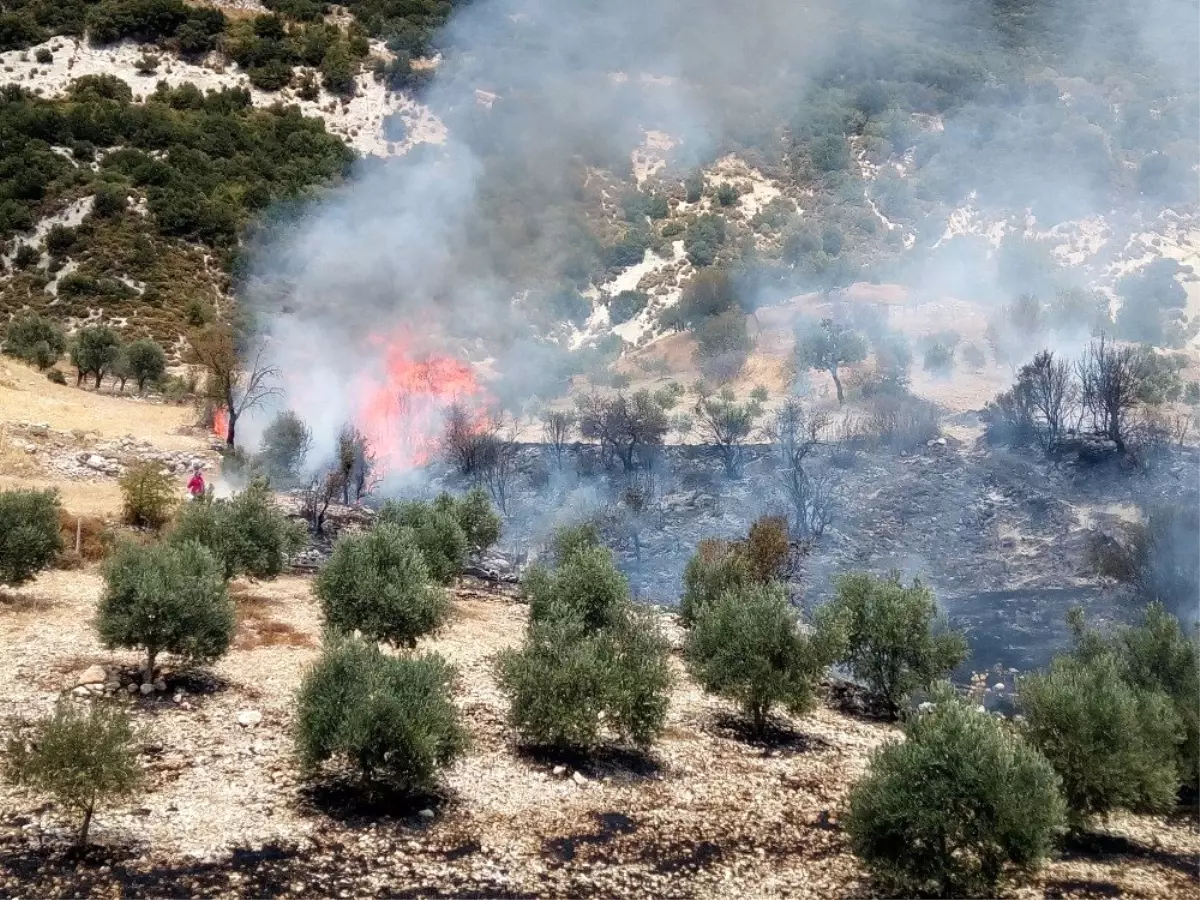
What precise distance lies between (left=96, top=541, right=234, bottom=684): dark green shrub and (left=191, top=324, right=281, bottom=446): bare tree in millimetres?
21095

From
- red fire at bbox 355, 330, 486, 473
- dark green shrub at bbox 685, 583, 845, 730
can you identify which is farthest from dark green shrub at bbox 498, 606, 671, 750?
red fire at bbox 355, 330, 486, 473

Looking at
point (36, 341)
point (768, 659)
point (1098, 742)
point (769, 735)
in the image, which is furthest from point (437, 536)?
point (36, 341)

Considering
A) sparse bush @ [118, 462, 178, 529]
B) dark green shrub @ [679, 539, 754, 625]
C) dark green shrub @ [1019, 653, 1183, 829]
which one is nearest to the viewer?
dark green shrub @ [1019, 653, 1183, 829]

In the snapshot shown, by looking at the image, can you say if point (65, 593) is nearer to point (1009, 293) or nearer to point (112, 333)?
point (112, 333)

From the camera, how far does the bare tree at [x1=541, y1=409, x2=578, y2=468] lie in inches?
1792

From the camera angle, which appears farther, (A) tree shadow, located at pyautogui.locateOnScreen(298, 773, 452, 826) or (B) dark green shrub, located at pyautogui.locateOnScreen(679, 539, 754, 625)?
(B) dark green shrub, located at pyautogui.locateOnScreen(679, 539, 754, 625)

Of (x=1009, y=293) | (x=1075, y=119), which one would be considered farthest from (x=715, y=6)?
(x=1009, y=293)

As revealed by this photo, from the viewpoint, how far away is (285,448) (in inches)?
1494

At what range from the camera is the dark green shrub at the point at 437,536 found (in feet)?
80.9

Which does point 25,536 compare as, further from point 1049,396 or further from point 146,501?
point 1049,396

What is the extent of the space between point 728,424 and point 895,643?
1027 inches

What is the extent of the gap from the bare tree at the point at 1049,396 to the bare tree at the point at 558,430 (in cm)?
2136

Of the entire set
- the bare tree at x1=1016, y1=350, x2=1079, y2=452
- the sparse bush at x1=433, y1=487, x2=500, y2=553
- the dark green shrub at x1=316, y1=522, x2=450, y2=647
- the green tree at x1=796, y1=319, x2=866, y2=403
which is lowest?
the dark green shrub at x1=316, y1=522, x2=450, y2=647

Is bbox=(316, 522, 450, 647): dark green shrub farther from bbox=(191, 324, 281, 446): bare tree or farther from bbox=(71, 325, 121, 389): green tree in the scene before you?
bbox=(71, 325, 121, 389): green tree
